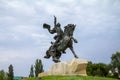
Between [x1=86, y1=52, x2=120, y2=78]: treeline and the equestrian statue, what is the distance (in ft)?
84.9

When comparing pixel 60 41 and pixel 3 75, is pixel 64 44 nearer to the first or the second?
pixel 60 41

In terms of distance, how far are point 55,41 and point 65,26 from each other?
66.7 inches

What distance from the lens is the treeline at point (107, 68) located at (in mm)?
56562

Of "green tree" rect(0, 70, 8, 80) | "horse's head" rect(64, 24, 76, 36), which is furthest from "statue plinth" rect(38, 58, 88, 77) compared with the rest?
"green tree" rect(0, 70, 8, 80)

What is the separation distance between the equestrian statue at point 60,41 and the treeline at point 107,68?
25.9m

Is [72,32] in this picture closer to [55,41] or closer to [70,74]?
[55,41]

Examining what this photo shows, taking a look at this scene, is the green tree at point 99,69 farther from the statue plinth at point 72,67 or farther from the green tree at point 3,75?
the statue plinth at point 72,67

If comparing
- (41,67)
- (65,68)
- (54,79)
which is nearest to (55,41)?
(65,68)

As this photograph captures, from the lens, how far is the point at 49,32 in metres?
31.8

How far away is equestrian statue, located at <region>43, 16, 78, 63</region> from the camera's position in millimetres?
29406

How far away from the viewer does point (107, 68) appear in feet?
190

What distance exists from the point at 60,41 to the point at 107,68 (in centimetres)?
2907

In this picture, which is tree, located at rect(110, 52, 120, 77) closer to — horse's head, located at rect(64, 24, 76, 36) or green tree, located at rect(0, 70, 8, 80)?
green tree, located at rect(0, 70, 8, 80)

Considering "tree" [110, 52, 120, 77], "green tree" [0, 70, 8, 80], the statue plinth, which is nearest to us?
the statue plinth
